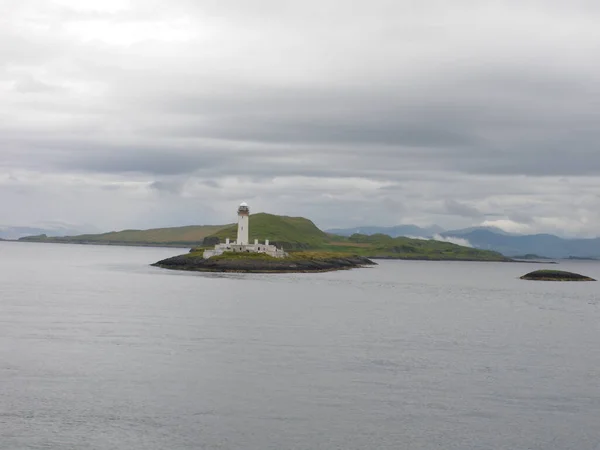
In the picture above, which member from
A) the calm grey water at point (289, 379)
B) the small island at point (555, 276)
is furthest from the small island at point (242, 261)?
the calm grey water at point (289, 379)

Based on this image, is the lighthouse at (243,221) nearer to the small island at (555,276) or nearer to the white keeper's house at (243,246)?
the white keeper's house at (243,246)

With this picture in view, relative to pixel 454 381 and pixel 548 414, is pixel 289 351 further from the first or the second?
pixel 548 414

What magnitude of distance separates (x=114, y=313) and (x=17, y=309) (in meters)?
10.8

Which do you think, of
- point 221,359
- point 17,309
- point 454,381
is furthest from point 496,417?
point 17,309

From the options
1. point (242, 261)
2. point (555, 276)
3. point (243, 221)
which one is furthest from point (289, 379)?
point (555, 276)

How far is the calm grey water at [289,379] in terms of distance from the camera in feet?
104

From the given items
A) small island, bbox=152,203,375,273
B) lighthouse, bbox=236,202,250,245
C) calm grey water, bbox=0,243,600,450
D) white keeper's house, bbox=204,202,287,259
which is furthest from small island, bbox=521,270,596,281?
calm grey water, bbox=0,243,600,450

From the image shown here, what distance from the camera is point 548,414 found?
3575 centimetres

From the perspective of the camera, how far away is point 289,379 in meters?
42.1

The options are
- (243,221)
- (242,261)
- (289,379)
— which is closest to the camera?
(289,379)

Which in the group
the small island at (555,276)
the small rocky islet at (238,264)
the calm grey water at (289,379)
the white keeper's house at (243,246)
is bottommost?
the calm grey water at (289,379)

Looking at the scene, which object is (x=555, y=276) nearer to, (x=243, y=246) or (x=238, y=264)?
(x=243, y=246)

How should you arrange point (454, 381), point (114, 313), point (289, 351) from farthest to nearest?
point (114, 313) → point (289, 351) → point (454, 381)

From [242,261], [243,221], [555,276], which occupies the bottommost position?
[555,276]
